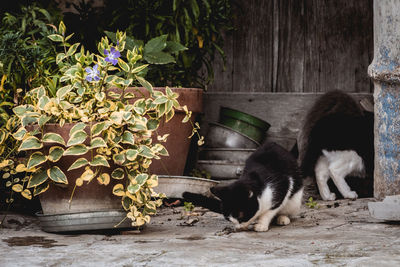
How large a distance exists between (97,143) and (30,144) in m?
0.34

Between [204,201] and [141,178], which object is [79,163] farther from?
[204,201]

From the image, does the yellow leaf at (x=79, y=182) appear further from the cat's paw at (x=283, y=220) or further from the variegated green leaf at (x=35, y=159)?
the cat's paw at (x=283, y=220)

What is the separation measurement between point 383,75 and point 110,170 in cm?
190

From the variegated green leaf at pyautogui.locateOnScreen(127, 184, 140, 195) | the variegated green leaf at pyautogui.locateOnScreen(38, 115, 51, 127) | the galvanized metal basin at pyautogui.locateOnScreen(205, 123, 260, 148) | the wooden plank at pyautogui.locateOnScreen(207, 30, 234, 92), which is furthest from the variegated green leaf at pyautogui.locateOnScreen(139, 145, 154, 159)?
the wooden plank at pyautogui.locateOnScreen(207, 30, 234, 92)

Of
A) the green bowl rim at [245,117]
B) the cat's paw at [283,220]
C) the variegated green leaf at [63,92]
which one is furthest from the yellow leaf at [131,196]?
the green bowl rim at [245,117]

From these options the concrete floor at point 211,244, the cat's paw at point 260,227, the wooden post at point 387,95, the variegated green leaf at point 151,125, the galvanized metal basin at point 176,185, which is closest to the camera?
the concrete floor at point 211,244

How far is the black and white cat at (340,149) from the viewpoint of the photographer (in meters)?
4.62

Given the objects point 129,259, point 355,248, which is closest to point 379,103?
point 355,248

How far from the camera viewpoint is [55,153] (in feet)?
9.70

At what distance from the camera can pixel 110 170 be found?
3.08 m

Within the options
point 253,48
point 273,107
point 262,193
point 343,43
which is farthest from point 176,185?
point 343,43

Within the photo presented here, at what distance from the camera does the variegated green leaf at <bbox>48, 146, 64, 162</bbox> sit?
116 inches

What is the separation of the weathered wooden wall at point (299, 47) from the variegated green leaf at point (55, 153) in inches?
116

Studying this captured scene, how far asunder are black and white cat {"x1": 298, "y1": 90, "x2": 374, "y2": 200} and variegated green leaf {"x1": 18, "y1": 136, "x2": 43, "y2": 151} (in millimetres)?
2448
